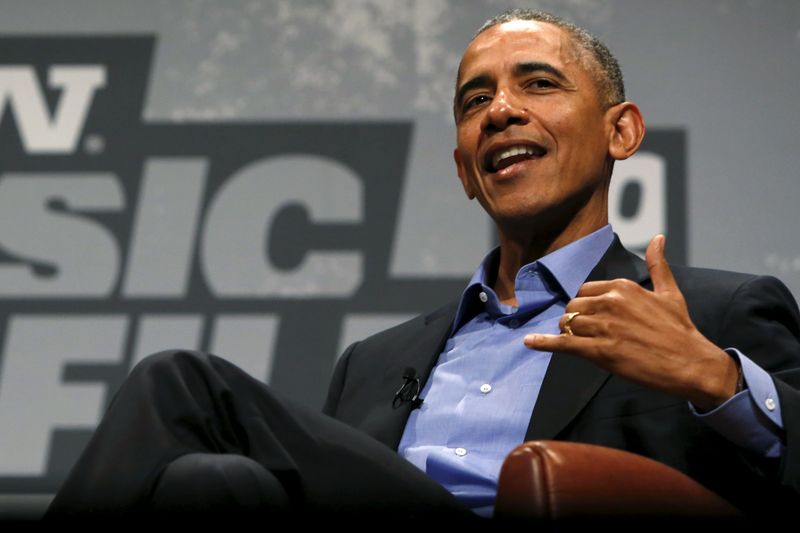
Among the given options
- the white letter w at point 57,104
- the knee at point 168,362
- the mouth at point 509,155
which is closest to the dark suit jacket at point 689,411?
the mouth at point 509,155

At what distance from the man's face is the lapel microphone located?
1.06 ft

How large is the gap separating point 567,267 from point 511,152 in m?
0.23

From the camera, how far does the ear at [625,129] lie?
2.04m

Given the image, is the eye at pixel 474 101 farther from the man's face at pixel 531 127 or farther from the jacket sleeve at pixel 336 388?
the jacket sleeve at pixel 336 388

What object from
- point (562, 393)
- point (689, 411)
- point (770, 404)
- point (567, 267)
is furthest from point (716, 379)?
point (567, 267)

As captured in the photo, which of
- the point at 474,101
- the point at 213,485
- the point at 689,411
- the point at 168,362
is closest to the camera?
the point at 213,485

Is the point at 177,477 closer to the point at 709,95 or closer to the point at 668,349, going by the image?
the point at 668,349

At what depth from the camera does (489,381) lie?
68.2 inches

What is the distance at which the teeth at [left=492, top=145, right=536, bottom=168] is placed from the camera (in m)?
1.92

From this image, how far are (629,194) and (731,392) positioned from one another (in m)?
1.99

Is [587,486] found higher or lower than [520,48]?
lower

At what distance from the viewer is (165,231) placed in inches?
131

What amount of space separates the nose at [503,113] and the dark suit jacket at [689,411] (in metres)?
0.29

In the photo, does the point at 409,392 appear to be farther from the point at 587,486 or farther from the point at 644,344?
the point at 587,486
